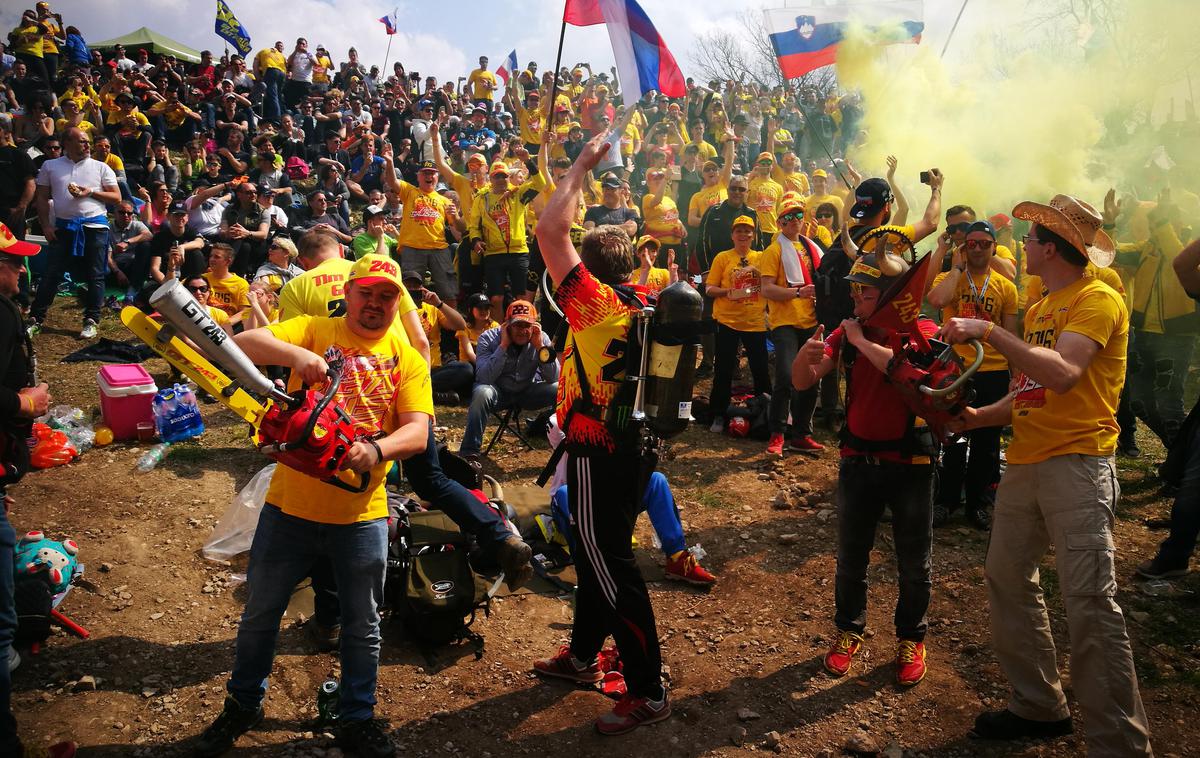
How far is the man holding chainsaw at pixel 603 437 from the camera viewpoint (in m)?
3.65

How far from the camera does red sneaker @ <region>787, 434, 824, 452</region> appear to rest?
818 centimetres

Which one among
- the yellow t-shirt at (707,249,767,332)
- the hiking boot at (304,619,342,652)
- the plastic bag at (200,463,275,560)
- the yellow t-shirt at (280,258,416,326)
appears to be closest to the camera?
the hiking boot at (304,619,342,652)

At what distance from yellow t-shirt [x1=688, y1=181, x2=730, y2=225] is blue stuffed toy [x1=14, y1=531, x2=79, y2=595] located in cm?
883

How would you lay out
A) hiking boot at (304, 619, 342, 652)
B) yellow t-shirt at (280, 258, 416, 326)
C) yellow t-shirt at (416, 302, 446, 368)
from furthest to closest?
1. yellow t-shirt at (416, 302, 446, 368)
2. yellow t-shirt at (280, 258, 416, 326)
3. hiking boot at (304, 619, 342, 652)

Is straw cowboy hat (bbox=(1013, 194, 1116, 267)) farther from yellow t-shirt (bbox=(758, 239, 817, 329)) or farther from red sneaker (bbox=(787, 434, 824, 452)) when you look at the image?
red sneaker (bbox=(787, 434, 824, 452))

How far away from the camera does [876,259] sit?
408cm

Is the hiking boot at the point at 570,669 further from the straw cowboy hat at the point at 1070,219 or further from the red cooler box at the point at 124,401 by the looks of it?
the red cooler box at the point at 124,401

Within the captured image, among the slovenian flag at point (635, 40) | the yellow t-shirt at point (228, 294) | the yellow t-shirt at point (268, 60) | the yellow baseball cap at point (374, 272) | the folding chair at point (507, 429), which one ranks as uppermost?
the yellow t-shirt at point (268, 60)

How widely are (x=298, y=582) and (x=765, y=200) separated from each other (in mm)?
8964

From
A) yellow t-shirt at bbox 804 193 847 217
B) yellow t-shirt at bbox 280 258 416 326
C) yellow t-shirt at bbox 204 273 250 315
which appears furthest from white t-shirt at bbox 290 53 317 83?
yellow t-shirt at bbox 280 258 416 326

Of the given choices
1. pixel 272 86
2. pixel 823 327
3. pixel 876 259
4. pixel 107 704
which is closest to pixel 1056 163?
pixel 823 327

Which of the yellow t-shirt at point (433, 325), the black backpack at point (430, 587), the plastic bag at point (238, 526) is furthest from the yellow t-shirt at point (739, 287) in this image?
the plastic bag at point (238, 526)

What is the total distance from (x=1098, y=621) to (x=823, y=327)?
3.66 meters

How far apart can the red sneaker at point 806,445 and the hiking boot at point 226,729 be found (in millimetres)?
5802
